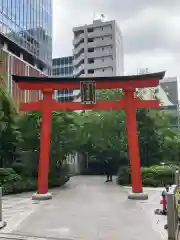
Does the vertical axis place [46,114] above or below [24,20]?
below

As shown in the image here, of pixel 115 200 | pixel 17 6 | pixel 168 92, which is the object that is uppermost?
pixel 17 6

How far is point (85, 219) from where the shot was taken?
456 inches

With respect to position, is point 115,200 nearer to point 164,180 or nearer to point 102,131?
point 164,180

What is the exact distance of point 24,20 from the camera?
49.3 m

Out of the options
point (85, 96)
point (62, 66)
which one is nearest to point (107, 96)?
point (85, 96)

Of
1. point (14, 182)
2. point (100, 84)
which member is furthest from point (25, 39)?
point (100, 84)

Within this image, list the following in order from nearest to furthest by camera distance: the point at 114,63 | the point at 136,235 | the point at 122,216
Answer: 1. the point at 136,235
2. the point at 122,216
3. the point at 114,63

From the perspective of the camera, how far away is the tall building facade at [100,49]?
73875 millimetres

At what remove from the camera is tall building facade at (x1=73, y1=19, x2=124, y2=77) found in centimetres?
7388

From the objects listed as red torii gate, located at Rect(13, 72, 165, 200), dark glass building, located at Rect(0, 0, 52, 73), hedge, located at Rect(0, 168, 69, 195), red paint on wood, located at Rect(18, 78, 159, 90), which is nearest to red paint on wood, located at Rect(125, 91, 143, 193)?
red torii gate, located at Rect(13, 72, 165, 200)

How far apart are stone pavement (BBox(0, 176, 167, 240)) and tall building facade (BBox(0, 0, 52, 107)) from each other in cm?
2464

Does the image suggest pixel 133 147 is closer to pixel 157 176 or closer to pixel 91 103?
pixel 91 103

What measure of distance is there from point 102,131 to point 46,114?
8926mm

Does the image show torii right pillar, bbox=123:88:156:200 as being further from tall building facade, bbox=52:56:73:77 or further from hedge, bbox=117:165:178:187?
tall building facade, bbox=52:56:73:77
